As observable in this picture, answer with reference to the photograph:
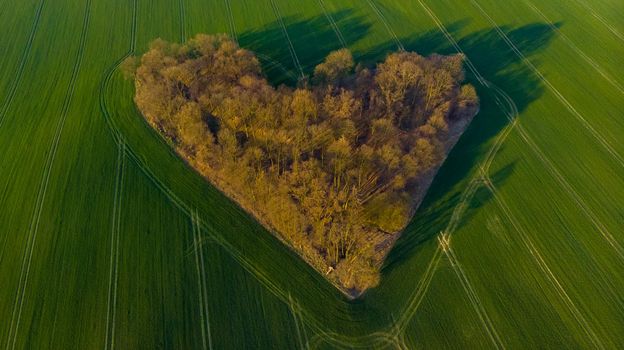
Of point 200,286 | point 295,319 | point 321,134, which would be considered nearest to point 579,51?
point 321,134

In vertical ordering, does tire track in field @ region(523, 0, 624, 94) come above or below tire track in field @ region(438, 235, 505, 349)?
above

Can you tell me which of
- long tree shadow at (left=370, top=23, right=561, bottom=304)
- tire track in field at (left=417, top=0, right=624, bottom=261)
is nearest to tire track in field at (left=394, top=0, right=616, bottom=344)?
tire track in field at (left=417, top=0, right=624, bottom=261)

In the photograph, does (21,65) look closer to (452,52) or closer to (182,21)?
(182,21)

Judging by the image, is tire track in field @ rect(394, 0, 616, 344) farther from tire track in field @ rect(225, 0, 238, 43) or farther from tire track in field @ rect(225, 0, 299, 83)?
tire track in field @ rect(225, 0, 238, 43)

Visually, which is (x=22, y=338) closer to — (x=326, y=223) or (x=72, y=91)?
(x=326, y=223)

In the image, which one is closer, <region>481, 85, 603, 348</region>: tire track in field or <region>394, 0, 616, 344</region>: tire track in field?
<region>481, 85, 603, 348</region>: tire track in field

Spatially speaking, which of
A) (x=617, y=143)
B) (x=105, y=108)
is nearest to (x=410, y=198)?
(x=617, y=143)

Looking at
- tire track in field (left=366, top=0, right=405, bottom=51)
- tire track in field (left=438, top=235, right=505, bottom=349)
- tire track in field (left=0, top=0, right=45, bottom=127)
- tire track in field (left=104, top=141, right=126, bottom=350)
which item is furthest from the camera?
tire track in field (left=366, top=0, right=405, bottom=51)
